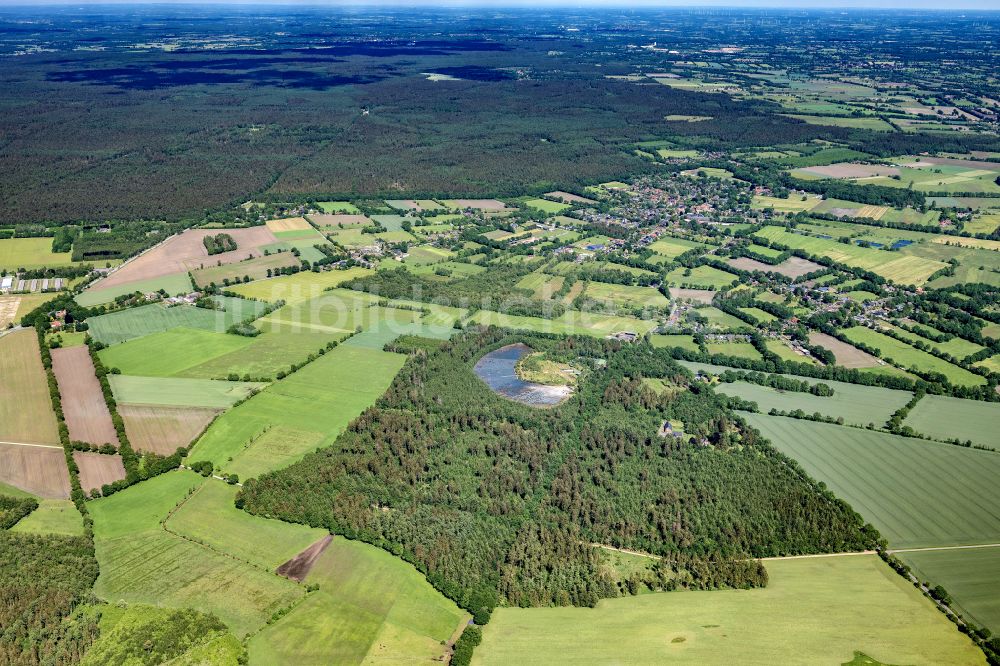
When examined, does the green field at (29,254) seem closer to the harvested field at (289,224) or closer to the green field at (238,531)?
the harvested field at (289,224)

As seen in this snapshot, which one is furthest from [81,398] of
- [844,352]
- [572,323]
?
[844,352]

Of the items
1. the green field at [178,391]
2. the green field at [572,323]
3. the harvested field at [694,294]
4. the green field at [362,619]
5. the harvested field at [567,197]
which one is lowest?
the green field at [362,619]

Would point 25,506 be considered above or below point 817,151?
below

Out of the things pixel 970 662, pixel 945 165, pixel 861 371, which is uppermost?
pixel 945 165

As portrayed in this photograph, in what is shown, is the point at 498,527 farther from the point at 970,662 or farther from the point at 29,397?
the point at 29,397

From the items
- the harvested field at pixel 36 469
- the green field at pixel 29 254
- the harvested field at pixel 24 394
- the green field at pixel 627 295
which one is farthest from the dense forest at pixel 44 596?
the green field at pixel 29 254

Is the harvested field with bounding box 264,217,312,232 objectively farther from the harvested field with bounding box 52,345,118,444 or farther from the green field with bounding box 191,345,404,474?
the green field with bounding box 191,345,404,474

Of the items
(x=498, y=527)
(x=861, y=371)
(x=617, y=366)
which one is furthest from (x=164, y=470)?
(x=861, y=371)
